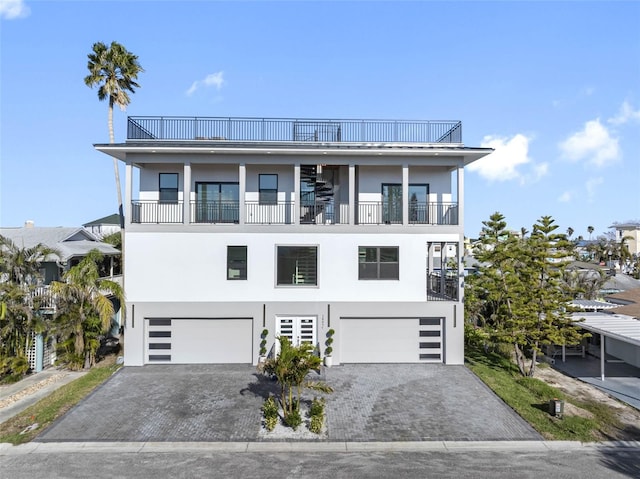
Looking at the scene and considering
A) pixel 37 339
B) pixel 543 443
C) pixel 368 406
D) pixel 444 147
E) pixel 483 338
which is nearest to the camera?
pixel 543 443

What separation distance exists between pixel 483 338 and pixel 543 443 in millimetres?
9519

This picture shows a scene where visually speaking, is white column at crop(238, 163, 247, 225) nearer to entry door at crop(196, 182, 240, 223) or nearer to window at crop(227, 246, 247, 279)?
entry door at crop(196, 182, 240, 223)

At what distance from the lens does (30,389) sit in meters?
13.9

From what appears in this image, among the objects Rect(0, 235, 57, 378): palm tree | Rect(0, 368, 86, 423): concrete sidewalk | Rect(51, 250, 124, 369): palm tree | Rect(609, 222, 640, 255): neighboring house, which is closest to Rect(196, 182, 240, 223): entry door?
Rect(51, 250, 124, 369): palm tree

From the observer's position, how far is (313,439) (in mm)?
10461

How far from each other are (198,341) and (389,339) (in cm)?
849

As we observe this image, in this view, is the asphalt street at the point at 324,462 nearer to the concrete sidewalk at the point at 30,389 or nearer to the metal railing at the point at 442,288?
the concrete sidewalk at the point at 30,389

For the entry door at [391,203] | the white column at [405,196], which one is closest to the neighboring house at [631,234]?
the entry door at [391,203]

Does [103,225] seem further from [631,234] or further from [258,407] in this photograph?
[631,234]

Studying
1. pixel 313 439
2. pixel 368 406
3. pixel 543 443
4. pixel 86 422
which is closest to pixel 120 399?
pixel 86 422

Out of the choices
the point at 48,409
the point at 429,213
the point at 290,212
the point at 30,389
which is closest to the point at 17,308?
the point at 30,389

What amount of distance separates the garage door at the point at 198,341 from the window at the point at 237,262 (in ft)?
6.51

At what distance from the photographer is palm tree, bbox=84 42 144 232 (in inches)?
928

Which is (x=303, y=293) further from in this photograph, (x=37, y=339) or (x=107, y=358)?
(x=37, y=339)
